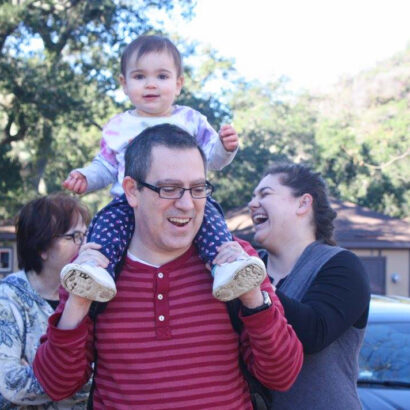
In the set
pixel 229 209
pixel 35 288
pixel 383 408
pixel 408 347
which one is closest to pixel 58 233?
pixel 35 288

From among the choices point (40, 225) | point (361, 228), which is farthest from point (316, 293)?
point (361, 228)

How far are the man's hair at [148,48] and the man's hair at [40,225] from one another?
2.29 feet

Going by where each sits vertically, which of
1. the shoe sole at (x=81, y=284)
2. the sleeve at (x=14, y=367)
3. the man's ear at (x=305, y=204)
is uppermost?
the man's ear at (x=305, y=204)

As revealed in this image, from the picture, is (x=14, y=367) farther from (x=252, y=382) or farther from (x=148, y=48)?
(x=148, y=48)

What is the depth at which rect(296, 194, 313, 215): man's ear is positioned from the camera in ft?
9.77

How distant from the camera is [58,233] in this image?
9.65 feet

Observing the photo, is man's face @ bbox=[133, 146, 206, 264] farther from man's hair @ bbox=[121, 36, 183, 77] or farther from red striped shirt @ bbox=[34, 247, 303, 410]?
man's hair @ bbox=[121, 36, 183, 77]

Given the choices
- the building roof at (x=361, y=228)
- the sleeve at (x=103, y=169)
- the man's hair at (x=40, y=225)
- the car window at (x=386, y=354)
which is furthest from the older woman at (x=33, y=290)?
the building roof at (x=361, y=228)

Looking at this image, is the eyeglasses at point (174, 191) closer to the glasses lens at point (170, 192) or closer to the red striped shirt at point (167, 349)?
the glasses lens at point (170, 192)

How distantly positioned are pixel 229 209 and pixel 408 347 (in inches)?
792

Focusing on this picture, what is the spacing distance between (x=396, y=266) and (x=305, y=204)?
18973 millimetres

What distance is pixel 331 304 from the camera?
95.3 inches

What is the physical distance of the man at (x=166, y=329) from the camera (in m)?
1.99

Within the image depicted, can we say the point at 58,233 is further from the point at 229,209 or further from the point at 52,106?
the point at 229,209
